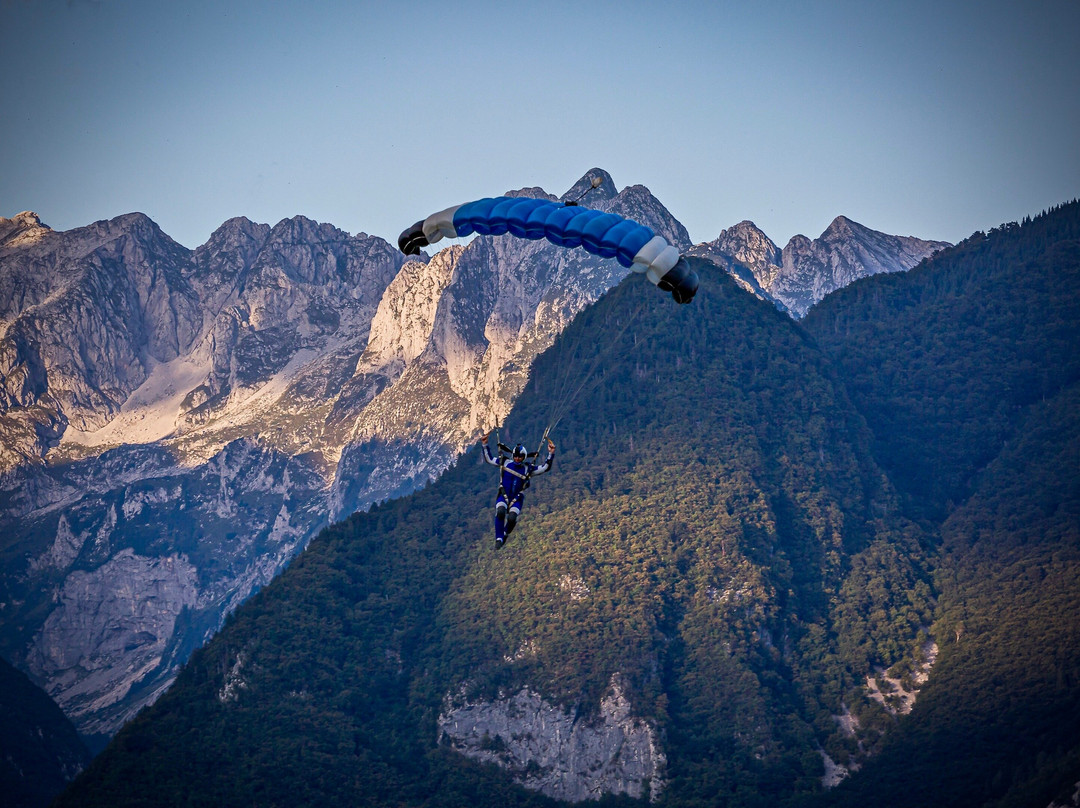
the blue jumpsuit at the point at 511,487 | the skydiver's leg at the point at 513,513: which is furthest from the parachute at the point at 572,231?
the skydiver's leg at the point at 513,513

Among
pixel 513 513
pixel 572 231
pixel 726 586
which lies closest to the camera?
pixel 513 513

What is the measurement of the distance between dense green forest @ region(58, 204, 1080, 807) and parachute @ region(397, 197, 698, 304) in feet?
215

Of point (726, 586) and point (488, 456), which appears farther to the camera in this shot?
point (726, 586)

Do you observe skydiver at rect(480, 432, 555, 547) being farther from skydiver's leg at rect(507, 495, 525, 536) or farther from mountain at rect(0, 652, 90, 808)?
mountain at rect(0, 652, 90, 808)

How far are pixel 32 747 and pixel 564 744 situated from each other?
6687cm

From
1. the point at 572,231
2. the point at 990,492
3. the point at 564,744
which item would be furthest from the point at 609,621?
the point at 572,231

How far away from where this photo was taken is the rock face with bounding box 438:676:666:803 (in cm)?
12888

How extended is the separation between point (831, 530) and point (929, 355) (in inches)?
1493

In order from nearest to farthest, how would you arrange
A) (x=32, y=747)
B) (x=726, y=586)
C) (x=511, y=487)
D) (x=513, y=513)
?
(x=513, y=513)
(x=511, y=487)
(x=726, y=586)
(x=32, y=747)

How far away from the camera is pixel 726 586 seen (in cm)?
14712

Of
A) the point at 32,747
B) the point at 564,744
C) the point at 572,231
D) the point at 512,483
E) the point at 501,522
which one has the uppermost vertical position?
the point at 572,231

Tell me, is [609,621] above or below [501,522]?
above

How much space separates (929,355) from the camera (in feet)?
610

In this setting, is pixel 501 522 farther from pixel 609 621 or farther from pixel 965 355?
pixel 965 355
